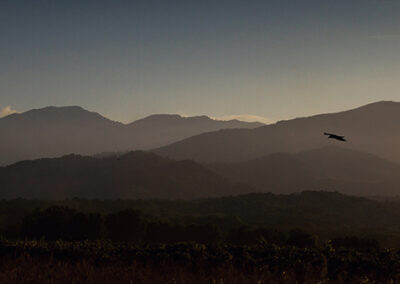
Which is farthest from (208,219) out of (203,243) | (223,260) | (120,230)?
(223,260)

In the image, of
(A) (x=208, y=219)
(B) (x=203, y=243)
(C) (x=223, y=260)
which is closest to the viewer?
(C) (x=223, y=260)

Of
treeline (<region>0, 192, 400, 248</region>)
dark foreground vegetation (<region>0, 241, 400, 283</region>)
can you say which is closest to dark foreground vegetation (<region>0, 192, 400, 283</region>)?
dark foreground vegetation (<region>0, 241, 400, 283</region>)

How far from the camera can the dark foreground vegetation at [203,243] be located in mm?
12320

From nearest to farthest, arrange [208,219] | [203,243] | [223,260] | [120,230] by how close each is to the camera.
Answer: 1. [223,260]
2. [203,243]
3. [120,230]
4. [208,219]

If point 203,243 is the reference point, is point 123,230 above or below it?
above

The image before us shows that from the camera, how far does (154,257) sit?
1705cm

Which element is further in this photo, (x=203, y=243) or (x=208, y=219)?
(x=208, y=219)

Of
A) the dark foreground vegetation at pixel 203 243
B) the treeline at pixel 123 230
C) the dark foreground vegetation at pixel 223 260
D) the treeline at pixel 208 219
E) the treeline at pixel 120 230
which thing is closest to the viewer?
the dark foreground vegetation at pixel 203 243

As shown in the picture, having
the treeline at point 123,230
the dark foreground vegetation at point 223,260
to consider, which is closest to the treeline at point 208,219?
the treeline at point 123,230

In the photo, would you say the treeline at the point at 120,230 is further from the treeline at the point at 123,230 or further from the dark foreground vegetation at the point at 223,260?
the dark foreground vegetation at the point at 223,260

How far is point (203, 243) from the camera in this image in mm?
54031

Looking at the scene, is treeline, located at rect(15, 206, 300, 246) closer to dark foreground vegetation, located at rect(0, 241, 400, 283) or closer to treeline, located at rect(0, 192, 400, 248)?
treeline, located at rect(0, 192, 400, 248)

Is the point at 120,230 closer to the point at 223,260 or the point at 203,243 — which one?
the point at 203,243

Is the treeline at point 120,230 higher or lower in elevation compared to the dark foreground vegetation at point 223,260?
lower
